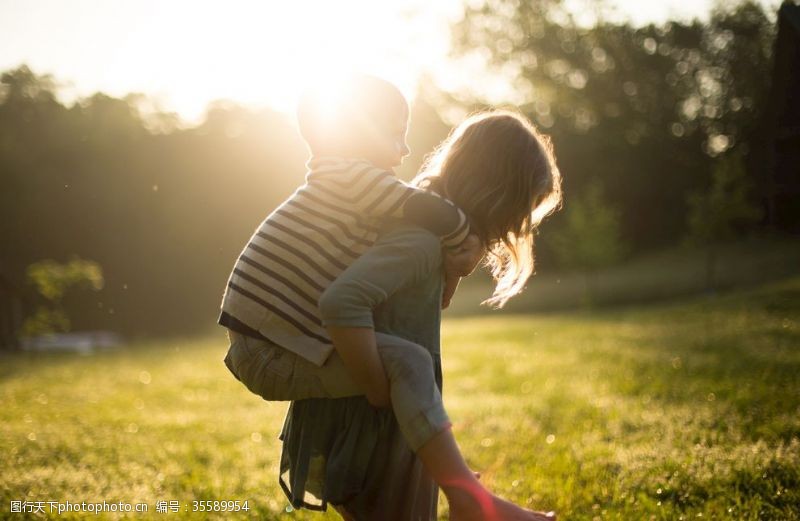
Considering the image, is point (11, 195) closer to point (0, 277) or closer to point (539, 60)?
point (0, 277)

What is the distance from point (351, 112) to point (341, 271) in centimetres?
51

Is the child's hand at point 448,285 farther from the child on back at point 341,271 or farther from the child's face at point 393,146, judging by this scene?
the child's face at point 393,146

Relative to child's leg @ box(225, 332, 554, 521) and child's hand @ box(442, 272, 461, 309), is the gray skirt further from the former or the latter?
child's hand @ box(442, 272, 461, 309)

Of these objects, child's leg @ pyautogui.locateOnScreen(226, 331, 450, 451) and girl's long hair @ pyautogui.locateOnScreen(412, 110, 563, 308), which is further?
girl's long hair @ pyautogui.locateOnScreen(412, 110, 563, 308)

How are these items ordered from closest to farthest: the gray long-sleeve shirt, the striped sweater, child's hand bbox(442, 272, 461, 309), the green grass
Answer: the striped sweater, the gray long-sleeve shirt, child's hand bbox(442, 272, 461, 309), the green grass

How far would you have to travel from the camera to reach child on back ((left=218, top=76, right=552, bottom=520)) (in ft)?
7.47

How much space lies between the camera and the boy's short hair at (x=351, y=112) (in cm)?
249

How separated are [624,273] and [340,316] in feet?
119

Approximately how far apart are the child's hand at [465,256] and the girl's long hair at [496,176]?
0.16 feet

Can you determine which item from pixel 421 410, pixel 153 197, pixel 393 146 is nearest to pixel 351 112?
pixel 393 146

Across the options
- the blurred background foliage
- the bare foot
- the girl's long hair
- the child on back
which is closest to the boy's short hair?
the child on back

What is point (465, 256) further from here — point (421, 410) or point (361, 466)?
point (361, 466)

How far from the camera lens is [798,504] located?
3.42 meters

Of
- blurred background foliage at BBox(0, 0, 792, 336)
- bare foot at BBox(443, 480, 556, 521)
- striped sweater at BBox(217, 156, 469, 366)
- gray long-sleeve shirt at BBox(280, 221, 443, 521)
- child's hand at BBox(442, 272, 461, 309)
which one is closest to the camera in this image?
bare foot at BBox(443, 480, 556, 521)
